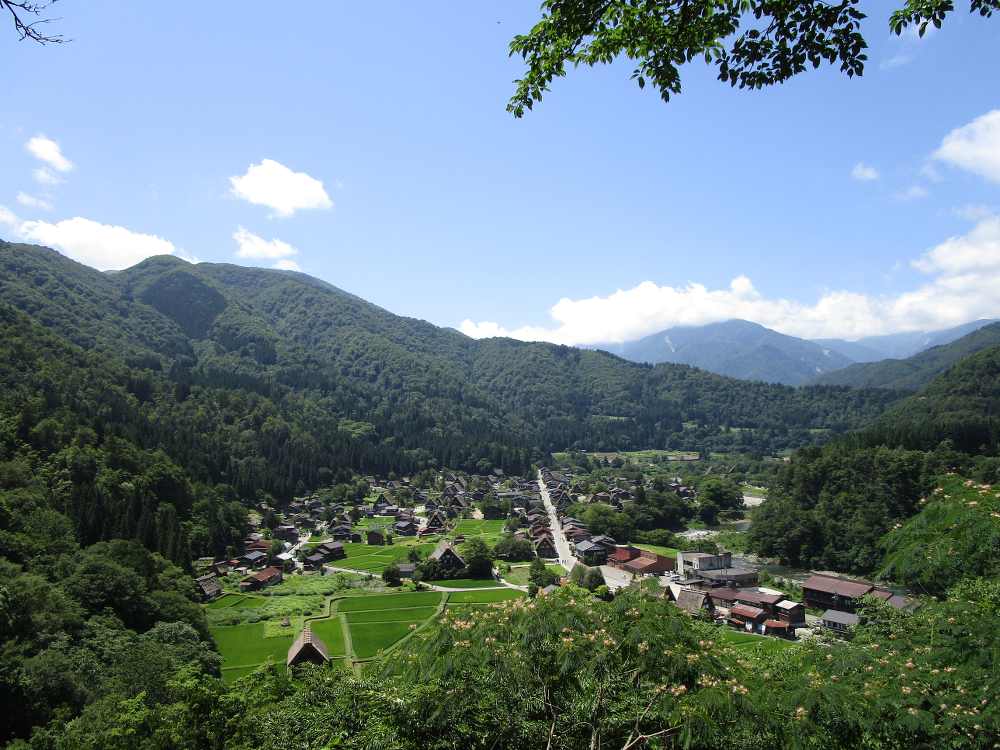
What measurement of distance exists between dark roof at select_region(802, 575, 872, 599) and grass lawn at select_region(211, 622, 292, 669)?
3284cm

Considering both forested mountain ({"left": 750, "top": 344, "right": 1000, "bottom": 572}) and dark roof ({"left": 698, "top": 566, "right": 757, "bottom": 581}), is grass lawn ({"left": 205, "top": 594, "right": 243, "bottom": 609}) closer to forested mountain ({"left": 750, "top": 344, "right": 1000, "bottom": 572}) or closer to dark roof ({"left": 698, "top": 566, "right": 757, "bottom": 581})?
dark roof ({"left": 698, "top": 566, "right": 757, "bottom": 581})

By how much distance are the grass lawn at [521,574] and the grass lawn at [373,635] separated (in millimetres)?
12195

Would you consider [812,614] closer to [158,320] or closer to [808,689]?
[808,689]

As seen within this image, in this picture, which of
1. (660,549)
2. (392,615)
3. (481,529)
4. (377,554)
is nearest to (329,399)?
(481,529)

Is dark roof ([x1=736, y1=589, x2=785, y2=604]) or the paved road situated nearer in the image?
dark roof ([x1=736, y1=589, x2=785, y2=604])

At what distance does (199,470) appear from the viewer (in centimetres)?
5816

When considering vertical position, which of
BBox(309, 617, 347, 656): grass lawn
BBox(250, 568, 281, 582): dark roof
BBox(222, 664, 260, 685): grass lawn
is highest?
BBox(222, 664, 260, 685): grass lawn

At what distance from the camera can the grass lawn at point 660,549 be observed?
165 ft

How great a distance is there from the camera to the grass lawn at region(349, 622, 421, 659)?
87.2 feet

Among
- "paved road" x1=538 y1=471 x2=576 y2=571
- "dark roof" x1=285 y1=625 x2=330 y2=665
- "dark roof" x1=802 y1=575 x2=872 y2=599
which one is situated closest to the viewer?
"dark roof" x1=285 y1=625 x2=330 y2=665

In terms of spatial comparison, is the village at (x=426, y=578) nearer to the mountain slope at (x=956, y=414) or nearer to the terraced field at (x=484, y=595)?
the terraced field at (x=484, y=595)

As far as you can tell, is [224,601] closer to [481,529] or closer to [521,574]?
[521,574]

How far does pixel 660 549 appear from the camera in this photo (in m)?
52.8

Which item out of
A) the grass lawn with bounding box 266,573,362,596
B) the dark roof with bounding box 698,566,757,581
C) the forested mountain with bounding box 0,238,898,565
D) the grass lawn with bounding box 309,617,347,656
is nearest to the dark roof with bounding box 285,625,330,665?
the grass lawn with bounding box 309,617,347,656
